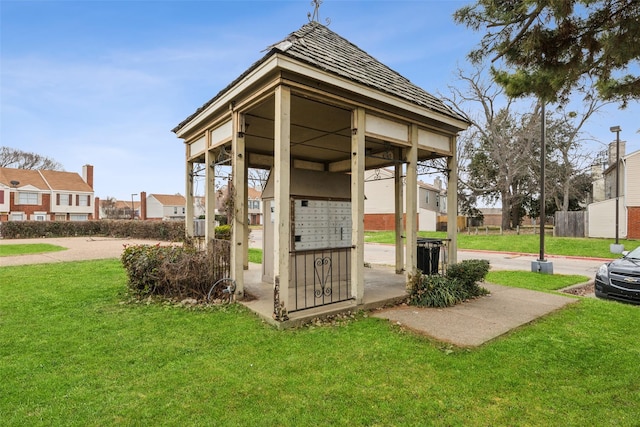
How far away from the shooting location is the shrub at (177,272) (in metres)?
6.30

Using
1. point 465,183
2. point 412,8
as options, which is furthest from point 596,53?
point 465,183

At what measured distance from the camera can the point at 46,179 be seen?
4306 centimetres

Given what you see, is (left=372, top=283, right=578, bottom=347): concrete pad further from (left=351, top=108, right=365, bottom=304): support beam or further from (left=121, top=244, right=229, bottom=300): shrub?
(left=121, top=244, right=229, bottom=300): shrub

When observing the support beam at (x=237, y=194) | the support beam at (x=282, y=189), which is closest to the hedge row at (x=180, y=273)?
the support beam at (x=237, y=194)

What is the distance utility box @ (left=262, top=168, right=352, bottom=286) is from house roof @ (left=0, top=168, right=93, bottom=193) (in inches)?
1881

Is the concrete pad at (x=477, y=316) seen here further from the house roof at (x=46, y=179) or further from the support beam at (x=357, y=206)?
the house roof at (x=46, y=179)

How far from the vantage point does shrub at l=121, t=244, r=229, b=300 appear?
630 centimetres

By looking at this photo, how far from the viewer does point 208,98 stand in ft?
22.1

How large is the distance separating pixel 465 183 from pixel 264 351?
2985 centimetres

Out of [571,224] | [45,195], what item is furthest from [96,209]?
[571,224]

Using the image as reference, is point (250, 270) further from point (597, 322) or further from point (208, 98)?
point (597, 322)

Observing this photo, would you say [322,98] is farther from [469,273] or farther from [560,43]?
[469,273]

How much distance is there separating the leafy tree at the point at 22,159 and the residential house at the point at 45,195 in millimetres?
9921

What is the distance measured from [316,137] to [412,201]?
276cm
